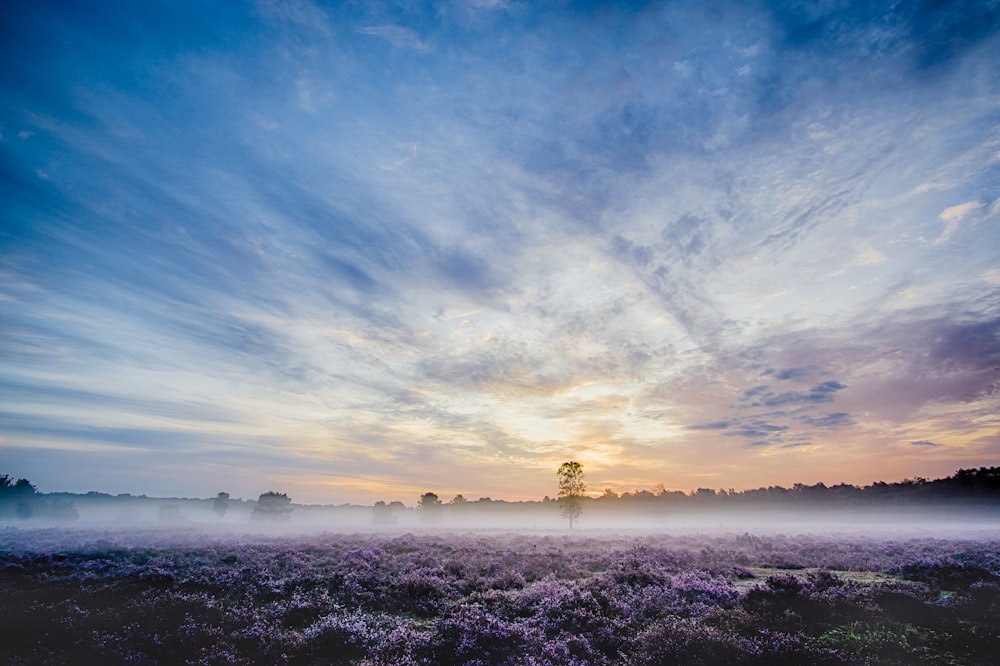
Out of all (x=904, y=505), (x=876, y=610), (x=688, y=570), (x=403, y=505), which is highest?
(x=876, y=610)

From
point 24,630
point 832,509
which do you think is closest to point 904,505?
point 832,509

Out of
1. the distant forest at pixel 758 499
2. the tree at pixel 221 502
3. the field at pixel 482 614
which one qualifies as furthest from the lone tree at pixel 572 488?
the tree at pixel 221 502

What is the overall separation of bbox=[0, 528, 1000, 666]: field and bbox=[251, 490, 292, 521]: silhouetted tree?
89.6m

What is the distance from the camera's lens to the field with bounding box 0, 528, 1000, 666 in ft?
28.3

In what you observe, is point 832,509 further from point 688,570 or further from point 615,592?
point 615,592

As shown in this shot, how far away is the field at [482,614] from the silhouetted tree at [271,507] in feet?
294

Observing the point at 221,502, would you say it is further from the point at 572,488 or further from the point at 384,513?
the point at 572,488

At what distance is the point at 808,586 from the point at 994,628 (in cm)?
457

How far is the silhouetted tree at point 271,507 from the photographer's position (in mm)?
97000

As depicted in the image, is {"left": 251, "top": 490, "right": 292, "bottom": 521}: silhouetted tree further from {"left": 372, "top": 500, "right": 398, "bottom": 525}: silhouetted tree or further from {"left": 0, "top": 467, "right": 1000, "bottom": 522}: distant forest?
{"left": 372, "top": 500, "right": 398, "bottom": 525}: silhouetted tree

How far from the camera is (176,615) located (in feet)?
35.0

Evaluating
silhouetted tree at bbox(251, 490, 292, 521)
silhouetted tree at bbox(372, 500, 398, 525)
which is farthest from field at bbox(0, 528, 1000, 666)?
silhouetted tree at bbox(372, 500, 398, 525)

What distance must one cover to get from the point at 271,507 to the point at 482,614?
107 metres

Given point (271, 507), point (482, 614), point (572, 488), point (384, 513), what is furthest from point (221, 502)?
point (482, 614)
